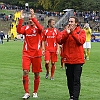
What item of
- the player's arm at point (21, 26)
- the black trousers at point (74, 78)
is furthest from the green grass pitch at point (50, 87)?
the player's arm at point (21, 26)

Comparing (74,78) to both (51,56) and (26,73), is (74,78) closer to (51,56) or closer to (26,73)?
(26,73)

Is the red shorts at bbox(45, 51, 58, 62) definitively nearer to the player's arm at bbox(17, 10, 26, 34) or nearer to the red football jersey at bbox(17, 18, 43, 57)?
the red football jersey at bbox(17, 18, 43, 57)

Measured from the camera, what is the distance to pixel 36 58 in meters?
10.1

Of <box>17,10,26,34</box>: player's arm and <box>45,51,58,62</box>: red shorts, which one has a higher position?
<box>17,10,26,34</box>: player's arm

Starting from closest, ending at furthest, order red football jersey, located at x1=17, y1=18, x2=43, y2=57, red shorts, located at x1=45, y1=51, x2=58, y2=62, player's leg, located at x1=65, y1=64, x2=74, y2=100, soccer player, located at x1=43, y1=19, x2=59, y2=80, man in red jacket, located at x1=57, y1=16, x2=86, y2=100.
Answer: man in red jacket, located at x1=57, y1=16, x2=86, y2=100 → player's leg, located at x1=65, y1=64, x2=74, y2=100 → red football jersey, located at x1=17, y1=18, x2=43, y2=57 → red shorts, located at x1=45, y1=51, x2=58, y2=62 → soccer player, located at x1=43, y1=19, x2=59, y2=80

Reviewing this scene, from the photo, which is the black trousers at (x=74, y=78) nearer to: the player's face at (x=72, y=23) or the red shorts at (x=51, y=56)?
the player's face at (x=72, y=23)

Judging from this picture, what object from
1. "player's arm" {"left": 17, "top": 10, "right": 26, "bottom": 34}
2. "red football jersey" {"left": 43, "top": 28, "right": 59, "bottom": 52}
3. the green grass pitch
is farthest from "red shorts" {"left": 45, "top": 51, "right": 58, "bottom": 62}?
"player's arm" {"left": 17, "top": 10, "right": 26, "bottom": 34}

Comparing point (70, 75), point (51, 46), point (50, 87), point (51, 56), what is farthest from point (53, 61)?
point (70, 75)

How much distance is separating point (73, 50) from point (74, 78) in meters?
0.66

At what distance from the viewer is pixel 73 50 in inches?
360

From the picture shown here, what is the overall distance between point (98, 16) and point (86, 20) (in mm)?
3873

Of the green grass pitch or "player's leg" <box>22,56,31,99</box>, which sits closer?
"player's leg" <box>22,56,31,99</box>

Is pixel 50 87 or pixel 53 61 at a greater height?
pixel 53 61

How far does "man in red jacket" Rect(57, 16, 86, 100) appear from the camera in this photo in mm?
8812
